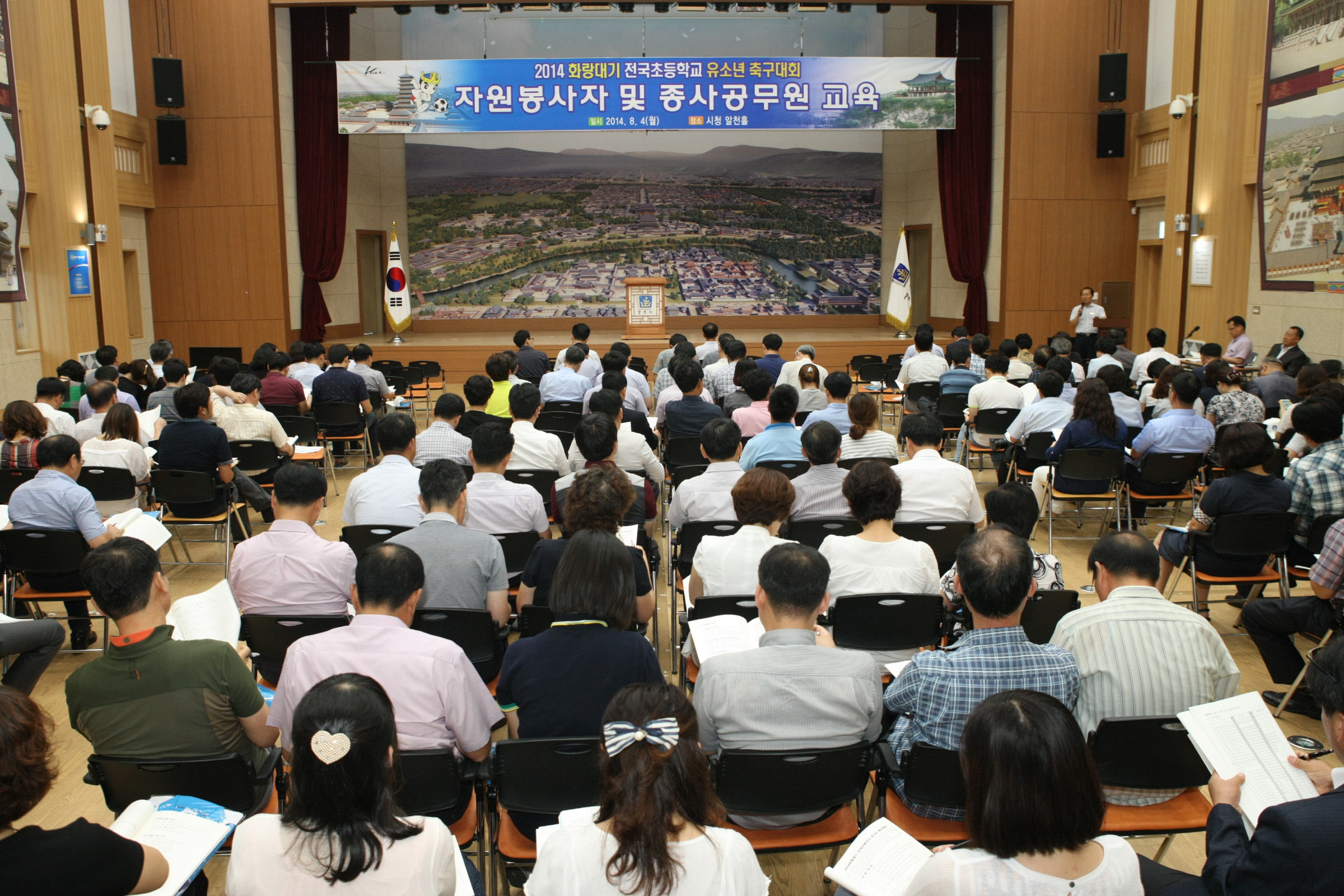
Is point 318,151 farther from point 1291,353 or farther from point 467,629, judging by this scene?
point 467,629

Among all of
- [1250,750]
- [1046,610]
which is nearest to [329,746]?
[1250,750]

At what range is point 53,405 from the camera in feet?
20.7

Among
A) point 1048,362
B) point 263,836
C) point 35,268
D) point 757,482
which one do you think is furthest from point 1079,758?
point 35,268

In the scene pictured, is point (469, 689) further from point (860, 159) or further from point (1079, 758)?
point (860, 159)

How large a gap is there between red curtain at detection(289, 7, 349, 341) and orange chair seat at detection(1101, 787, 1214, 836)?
12926 millimetres

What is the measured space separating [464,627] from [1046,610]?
6.15ft

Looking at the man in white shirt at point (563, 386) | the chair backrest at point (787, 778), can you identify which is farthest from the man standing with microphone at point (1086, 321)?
the chair backrest at point (787, 778)

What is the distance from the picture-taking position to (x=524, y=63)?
12.6 metres

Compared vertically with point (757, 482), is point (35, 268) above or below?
above

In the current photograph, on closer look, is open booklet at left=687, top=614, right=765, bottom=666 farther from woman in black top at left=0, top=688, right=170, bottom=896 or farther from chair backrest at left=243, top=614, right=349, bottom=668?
woman in black top at left=0, top=688, right=170, bottom=896

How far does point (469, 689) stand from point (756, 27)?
1497 cm

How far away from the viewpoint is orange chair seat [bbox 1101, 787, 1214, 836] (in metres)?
2.45

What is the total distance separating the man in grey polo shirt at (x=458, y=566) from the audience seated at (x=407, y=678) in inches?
31.8

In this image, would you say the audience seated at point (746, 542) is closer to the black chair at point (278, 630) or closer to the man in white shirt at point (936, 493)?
the man in white shirt at point (936, 493)
